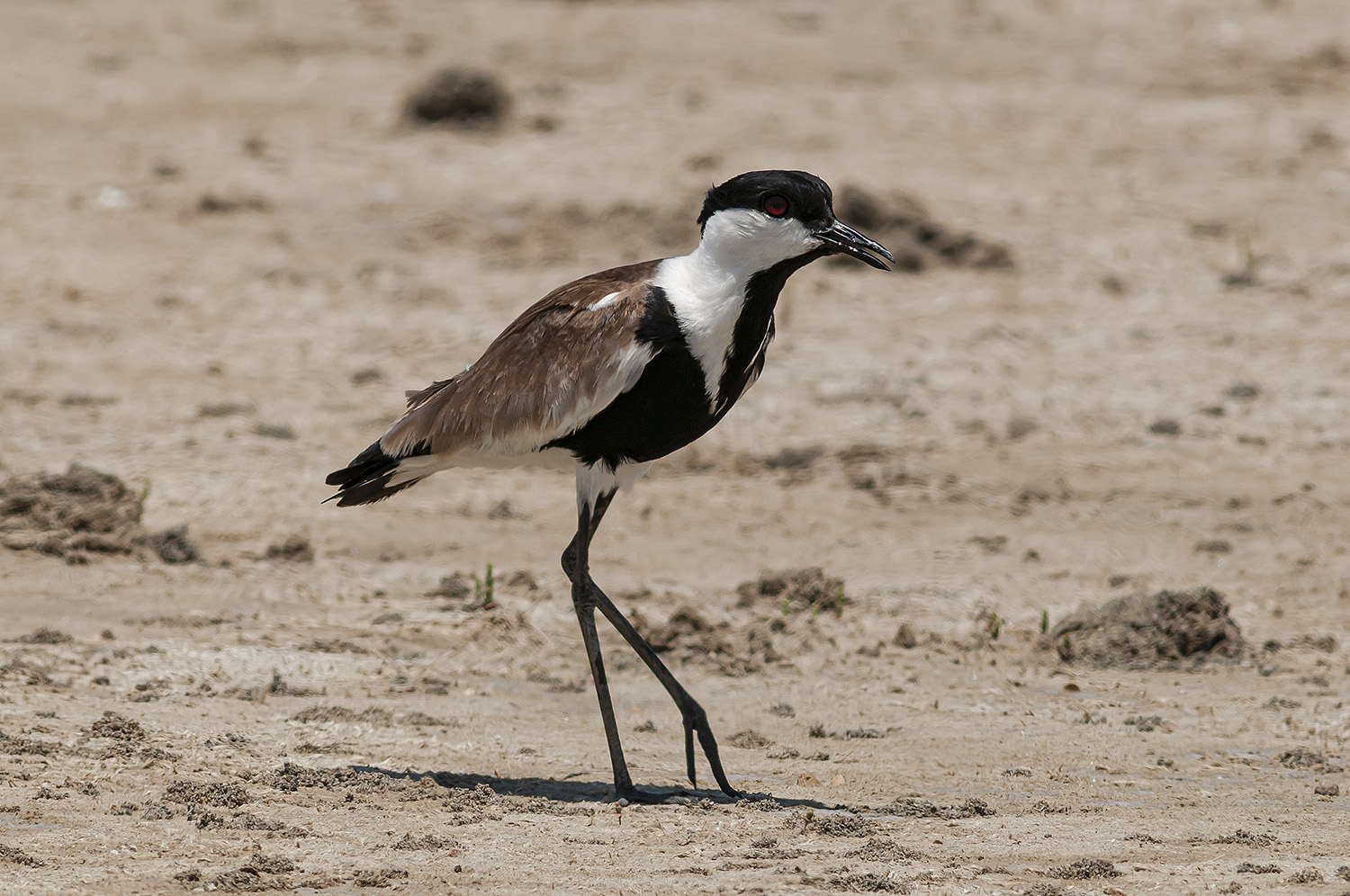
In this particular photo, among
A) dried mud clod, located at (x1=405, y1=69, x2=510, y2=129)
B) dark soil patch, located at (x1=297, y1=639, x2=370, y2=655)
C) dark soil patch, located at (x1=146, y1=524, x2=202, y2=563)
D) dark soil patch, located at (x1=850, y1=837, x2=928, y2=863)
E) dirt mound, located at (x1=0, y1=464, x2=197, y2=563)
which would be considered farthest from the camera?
dried mud clod, located at (x1=405, y1=69, x2=510, y2=129)

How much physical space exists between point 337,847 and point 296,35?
1070 cm

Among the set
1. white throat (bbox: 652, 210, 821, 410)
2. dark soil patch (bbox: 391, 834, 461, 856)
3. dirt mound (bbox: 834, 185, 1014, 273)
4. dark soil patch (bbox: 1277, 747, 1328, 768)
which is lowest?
dark soil patch (bbox: 391, 834, 461, 856)

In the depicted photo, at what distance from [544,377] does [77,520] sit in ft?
9.14

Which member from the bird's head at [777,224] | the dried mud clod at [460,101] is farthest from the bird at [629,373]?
the dried mud clod at [460,101]

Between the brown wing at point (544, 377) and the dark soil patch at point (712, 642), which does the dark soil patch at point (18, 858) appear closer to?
the brown wing at point (544, 377)

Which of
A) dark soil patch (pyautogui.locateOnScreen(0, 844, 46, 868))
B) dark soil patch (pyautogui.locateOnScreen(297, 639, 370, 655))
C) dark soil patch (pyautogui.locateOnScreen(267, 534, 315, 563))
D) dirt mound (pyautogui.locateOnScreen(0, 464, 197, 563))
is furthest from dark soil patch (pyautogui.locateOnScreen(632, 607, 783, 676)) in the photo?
dark soil patch (pyautogui.locateOnScreen(0, 844, 46, 868))

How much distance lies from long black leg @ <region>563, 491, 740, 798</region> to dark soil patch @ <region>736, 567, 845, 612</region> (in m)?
1.47

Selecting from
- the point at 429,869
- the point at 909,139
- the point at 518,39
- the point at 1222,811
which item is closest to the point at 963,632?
the point at 1222,811

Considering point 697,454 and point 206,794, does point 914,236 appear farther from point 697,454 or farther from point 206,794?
point 206,794

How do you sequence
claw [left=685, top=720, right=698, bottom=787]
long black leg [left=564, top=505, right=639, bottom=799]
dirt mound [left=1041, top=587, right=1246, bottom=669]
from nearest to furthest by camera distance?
long black leg [left=564, top=505, right=639, bottom=799] < claw [left=685, top=720, right=698, bottom=787] < dirt mound [left=1041, top=587, right=1246, bottom=669]

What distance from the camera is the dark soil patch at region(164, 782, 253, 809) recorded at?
4.66 meters

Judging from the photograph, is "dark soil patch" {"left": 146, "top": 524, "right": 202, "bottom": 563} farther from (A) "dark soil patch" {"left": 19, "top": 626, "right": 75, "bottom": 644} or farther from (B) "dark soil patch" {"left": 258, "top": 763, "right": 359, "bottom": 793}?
(B) "dark soil patch" {"left": 258, "top": 763, "right": 359, "bottom": 793}

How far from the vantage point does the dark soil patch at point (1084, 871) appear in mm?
4277

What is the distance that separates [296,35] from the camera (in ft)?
45.3
